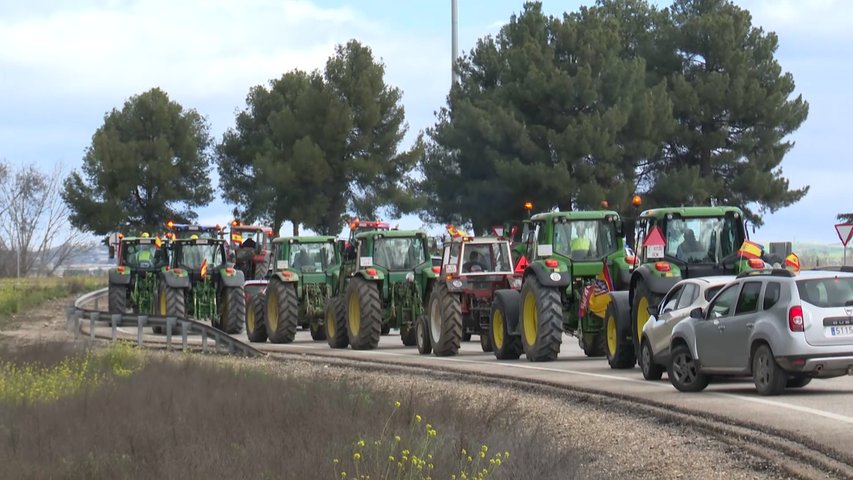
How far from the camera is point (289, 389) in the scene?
18.0m

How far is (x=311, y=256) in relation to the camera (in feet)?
116

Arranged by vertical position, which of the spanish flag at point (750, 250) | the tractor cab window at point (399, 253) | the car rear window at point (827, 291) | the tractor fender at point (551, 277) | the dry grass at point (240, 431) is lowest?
the dry grass at point (240, 431)

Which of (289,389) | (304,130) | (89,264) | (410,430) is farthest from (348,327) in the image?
(89,264)

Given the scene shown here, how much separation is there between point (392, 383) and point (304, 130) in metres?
51.1

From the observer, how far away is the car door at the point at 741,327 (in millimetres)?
17969

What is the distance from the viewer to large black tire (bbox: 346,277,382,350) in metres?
30.1

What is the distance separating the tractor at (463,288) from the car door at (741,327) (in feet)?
32.2

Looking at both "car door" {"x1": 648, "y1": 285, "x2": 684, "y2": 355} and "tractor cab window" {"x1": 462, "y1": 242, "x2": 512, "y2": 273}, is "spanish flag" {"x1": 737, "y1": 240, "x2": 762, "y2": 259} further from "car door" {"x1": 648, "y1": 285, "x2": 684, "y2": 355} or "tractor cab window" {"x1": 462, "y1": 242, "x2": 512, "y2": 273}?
"tractor cab window" {"x1": 462, "y1": 242, "x2": 512, "y2": 273}

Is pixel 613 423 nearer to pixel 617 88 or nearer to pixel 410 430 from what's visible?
pixel 410 430

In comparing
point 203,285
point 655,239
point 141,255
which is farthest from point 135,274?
point 655,239

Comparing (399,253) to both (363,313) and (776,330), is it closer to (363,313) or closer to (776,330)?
(363,313)

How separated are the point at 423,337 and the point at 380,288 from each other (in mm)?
2560

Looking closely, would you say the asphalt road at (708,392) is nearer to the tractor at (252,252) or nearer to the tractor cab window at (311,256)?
the tractor cab window at (311,256)

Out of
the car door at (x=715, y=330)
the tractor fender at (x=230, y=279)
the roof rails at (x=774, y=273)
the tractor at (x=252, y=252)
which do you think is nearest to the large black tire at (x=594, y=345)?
the car door at (x=715, y=330)
